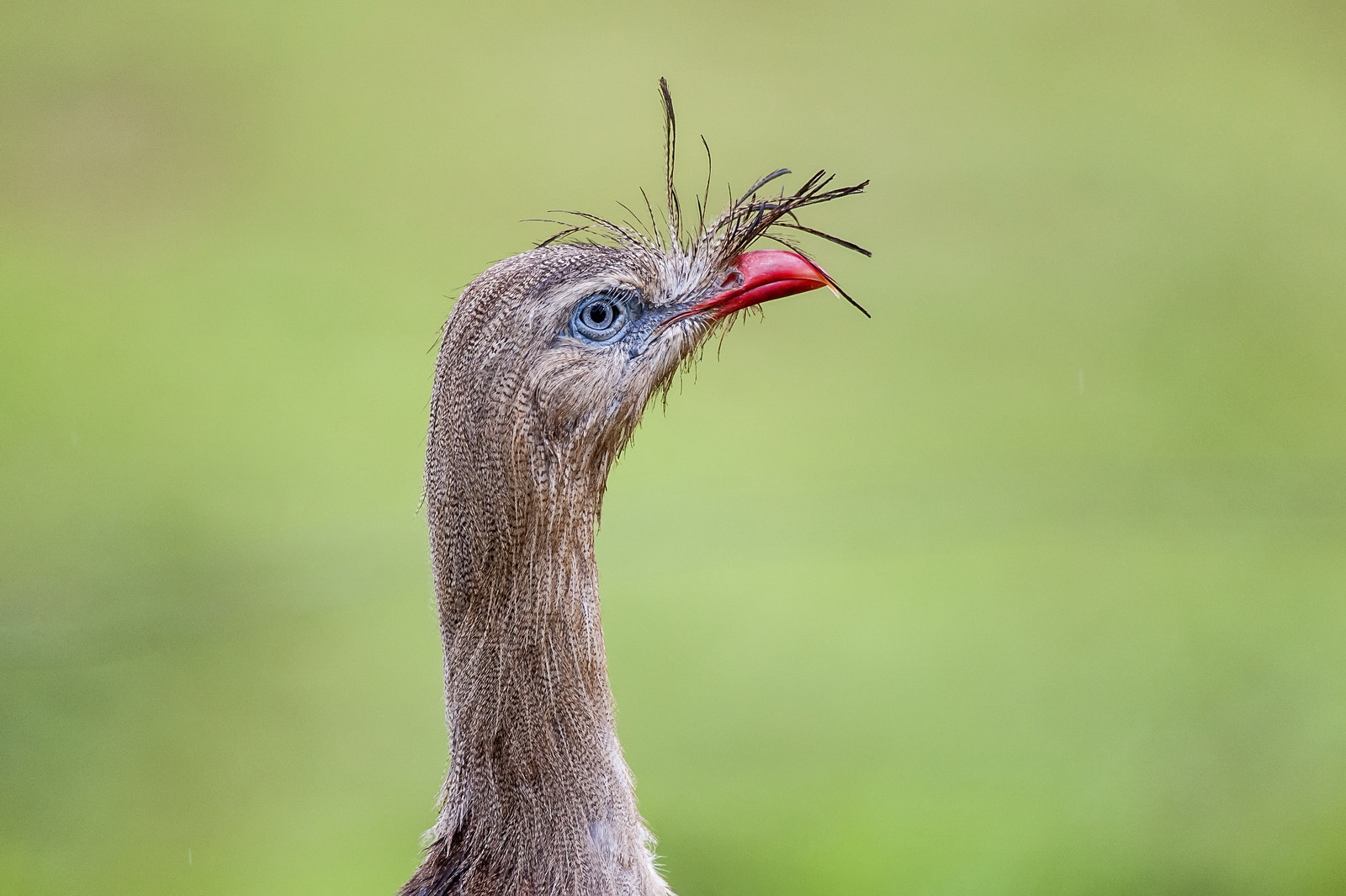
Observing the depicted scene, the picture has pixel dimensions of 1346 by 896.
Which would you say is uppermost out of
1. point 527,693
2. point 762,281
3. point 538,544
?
point 762,281

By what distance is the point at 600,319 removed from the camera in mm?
1567

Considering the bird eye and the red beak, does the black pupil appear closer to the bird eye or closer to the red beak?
the bird eye

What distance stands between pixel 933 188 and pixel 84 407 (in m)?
2.93

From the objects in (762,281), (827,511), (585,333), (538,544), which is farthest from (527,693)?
(827,511)

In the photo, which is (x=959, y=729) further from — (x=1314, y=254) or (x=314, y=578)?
(x=1314, y=254)

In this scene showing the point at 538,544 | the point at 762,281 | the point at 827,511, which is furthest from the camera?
the point at 827,511

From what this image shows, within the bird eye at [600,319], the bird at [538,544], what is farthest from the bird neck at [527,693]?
the bird eye at [600,319]

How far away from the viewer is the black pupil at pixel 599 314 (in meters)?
1.56

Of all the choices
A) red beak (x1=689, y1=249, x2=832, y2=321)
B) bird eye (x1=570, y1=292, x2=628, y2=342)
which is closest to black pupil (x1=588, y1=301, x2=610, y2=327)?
bird eye (x1=570, y1=292, x2=628, y2=342)

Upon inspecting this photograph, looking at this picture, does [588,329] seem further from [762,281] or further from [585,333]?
[762,281]

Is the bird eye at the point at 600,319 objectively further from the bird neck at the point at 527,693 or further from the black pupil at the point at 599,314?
the bird neck at the point at 527,693

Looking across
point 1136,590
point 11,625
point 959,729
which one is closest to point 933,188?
point 1136,590

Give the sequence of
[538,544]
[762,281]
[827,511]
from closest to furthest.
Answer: [538,544] < [762,281] < [827,511]

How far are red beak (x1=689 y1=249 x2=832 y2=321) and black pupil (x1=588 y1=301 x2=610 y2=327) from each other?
120 millimetres
